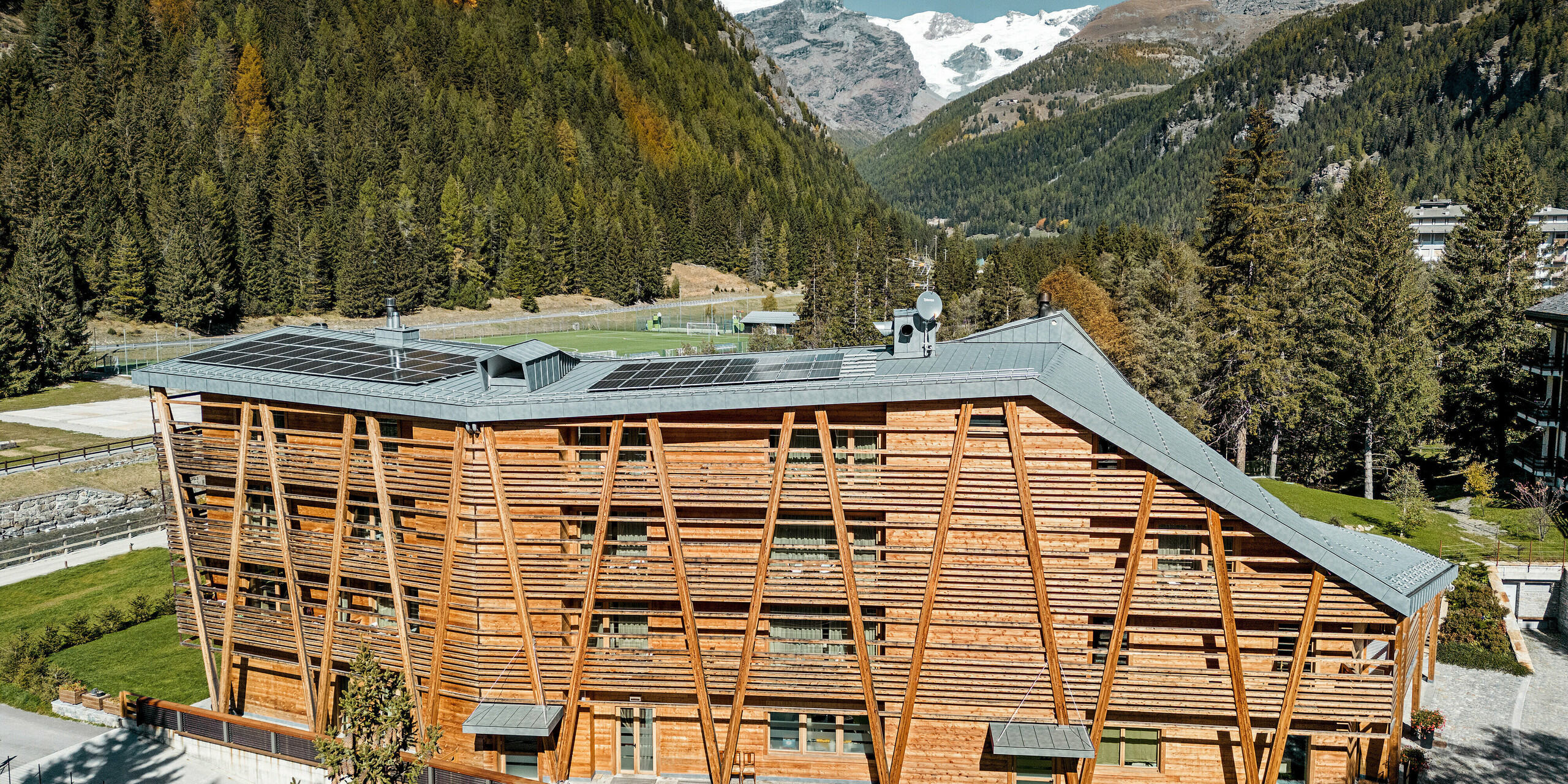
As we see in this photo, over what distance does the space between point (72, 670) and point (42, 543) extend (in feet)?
54.6

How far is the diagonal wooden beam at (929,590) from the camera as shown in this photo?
2019 cm

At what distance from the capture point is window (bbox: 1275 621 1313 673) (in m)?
20.0

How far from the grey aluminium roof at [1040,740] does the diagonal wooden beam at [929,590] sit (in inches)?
74.0

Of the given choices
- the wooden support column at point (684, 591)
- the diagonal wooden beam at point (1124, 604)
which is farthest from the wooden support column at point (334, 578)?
the diagonal wooden beam at point (1124, 604)

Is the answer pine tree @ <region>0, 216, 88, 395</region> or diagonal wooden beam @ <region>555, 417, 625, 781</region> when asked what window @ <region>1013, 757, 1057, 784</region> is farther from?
pine tree @ <region>0, 216, 88, 395</region>

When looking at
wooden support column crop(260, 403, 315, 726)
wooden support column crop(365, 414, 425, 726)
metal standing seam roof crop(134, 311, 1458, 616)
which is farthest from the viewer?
wooden support column crop(260, 403, 315, 726)

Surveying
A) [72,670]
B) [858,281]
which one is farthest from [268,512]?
[858,281]

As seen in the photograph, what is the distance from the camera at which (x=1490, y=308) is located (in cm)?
5322

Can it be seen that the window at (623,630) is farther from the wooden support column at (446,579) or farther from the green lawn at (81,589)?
the green lawn at (81,589)

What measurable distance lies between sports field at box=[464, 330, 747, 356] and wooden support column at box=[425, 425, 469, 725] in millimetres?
70981

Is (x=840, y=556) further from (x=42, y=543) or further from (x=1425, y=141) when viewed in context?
(x=1425, y=141)

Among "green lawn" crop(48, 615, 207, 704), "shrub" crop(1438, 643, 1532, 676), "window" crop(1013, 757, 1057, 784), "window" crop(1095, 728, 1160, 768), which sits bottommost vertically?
"green lawn" crop(48, 615, 207, 704)

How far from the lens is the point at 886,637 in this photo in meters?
21.3

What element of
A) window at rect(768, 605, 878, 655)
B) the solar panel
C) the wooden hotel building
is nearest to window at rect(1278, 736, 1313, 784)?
the wooden hotel building
